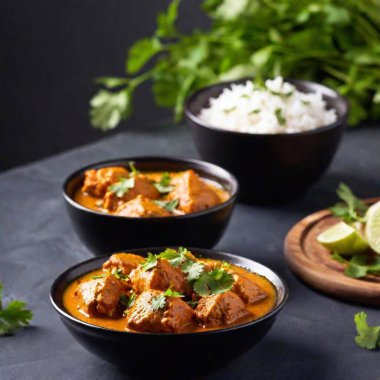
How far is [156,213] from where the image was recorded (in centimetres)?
231

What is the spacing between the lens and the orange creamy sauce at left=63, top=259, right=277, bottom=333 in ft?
5.89

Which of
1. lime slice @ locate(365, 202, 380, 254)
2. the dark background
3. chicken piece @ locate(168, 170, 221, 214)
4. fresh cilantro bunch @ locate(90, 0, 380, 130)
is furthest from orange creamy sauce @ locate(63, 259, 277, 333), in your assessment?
the dark background

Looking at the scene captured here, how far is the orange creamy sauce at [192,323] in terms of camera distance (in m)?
1.79

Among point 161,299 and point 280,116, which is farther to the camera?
point 280,116

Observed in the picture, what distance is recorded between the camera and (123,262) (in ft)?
6.45

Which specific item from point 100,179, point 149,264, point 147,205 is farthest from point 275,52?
point 149,264

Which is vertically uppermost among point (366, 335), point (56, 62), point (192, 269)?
→ point (192, 269)

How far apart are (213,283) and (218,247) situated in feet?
2.48

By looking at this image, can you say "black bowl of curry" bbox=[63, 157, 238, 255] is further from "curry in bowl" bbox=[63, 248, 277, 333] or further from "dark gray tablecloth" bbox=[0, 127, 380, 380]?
"curry in bowl" bbox=[63, 248, 277, 333]

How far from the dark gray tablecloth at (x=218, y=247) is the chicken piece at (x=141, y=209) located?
266 millimetres

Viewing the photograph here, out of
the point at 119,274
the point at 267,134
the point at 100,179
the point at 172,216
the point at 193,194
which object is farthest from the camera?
the point at 267,134

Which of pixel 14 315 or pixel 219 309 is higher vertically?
pixel 219 309

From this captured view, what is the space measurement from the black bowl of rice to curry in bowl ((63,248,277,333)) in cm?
89

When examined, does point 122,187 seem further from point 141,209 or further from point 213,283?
point 213,283
